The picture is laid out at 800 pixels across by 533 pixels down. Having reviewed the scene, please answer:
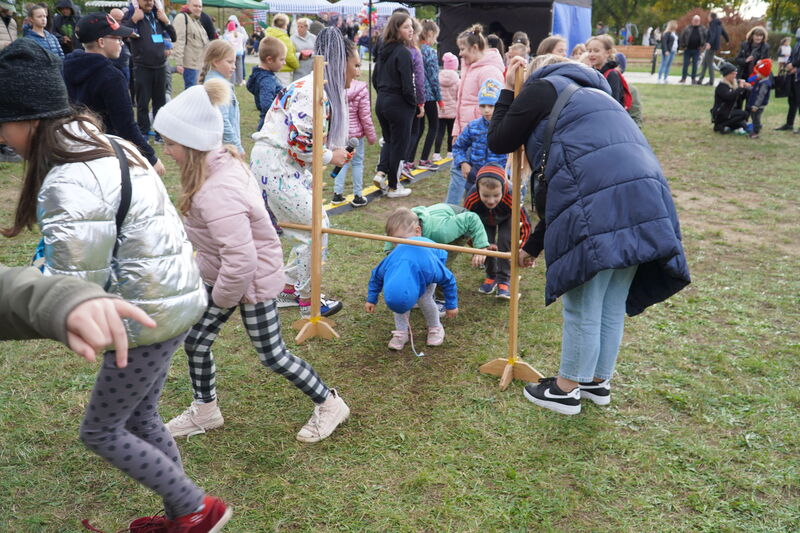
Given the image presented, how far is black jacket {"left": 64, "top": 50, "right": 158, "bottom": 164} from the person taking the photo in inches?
209

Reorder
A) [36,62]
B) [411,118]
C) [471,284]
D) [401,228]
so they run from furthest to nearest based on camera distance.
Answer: [411,118], [471,284], [401,228], [36,62]

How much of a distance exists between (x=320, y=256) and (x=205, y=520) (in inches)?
90.3

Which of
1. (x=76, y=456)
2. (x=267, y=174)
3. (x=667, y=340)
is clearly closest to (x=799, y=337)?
(x=667, y=340)

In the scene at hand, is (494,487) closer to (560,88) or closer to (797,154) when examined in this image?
(560,88)

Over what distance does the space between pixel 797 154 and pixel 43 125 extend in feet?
39.1

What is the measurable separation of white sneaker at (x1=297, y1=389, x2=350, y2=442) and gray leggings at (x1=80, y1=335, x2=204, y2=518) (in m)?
0.96

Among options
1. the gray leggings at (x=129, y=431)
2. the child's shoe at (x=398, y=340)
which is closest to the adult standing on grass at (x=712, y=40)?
the child's shoe at (x=398, y=340)

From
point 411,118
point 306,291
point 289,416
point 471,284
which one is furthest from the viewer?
point 411,118

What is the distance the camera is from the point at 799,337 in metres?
4.66

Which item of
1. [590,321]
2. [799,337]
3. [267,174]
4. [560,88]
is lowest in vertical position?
[799,337]

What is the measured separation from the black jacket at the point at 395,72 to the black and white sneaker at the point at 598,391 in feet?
16.3

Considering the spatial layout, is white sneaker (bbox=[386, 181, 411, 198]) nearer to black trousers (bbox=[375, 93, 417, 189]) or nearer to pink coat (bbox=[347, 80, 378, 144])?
black trousers (bbox=[375, 93, 417, 189])

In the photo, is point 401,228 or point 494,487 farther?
point 401,228

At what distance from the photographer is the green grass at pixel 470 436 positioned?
296cm
